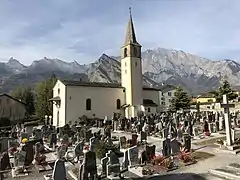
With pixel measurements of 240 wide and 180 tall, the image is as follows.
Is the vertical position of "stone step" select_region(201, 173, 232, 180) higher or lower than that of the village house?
lower

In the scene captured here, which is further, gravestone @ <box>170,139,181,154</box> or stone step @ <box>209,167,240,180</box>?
gravestone @ <box>170,139,181,154</box>

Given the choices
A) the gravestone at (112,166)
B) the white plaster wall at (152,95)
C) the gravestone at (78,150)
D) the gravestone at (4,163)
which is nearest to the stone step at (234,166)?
the gravestone at (112,166)

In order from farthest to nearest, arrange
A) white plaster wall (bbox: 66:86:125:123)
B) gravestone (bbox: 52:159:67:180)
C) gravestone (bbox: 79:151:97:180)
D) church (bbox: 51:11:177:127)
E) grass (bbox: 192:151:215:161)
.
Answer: church (bbox: 51:11:177:127) → white plaster wall (bbox: 66:86:125:123) → grass (bbox: 192:151:215:161) → gravestone (bbox: 79:151:97:180) → gravestone (bbox: 52:159:67:180)

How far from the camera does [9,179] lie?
43.8ft

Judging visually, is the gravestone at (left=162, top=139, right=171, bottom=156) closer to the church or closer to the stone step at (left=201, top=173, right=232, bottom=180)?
the stone step at (left=201, top=173, right=232, bottom=180)

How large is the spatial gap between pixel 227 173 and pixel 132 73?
40464 mm

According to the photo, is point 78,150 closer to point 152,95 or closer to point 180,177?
point 180,177

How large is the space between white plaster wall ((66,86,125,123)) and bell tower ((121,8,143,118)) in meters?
2.04

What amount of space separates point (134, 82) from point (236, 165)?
39.0 metres

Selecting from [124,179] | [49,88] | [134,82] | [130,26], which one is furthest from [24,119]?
[124,179]

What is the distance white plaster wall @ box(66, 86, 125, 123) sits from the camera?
153ft

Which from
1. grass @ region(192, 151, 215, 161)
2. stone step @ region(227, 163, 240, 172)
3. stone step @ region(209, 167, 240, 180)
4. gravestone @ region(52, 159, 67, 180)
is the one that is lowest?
stone step @ region(209, 167, 240, 180)

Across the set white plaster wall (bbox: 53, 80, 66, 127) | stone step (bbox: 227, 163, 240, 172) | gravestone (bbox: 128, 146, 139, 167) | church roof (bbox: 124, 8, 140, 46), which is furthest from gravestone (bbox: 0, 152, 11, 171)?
church roof (bbox: 124, 8, 140, 46)

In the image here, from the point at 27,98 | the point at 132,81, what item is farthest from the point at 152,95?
the point at 27,98
